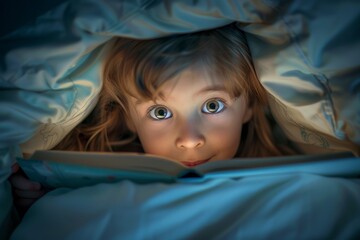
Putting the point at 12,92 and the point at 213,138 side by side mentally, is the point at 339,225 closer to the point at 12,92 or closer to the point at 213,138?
the point at 213,138

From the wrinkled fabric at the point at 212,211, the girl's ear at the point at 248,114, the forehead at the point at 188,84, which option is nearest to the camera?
the wrinkled fabric at the point at 212,211

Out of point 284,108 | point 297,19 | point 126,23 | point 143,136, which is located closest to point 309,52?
point 297,19

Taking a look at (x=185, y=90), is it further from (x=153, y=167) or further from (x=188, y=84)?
(x=153, y=167)

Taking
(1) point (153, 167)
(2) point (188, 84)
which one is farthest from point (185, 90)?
(1) point (153, 167)

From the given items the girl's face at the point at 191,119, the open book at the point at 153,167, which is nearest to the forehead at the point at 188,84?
the girl's face at the point at 191,119

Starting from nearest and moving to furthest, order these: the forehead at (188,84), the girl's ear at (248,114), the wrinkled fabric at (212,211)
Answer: the wrinkled fabric at (212,211), the forehead at (188,84), the girl's ear at (248,114)

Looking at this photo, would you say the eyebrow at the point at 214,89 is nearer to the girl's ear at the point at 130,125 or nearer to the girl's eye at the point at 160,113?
the girl's eye at the point at 160,113

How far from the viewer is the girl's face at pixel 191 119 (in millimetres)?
840

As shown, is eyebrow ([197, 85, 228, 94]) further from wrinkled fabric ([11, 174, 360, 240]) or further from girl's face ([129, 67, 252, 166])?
wrinkled fabric ([11, 174, 360, 240])

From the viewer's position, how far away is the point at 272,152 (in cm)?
107

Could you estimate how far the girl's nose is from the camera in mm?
848

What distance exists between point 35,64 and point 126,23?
0.19 m

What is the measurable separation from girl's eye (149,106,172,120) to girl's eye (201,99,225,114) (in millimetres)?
87

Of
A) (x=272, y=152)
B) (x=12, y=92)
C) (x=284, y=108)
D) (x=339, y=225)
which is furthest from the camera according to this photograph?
(x=272, y=152)
